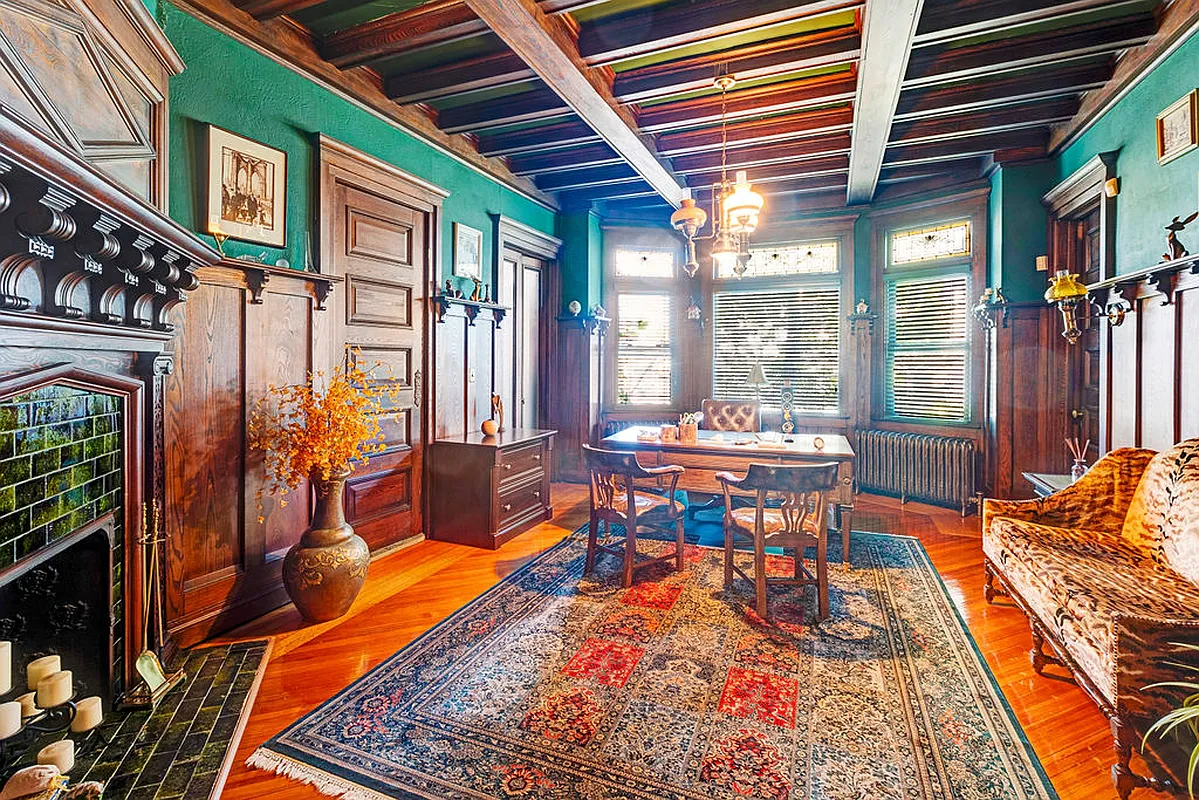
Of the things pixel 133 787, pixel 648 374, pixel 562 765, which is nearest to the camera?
pixel 133 787

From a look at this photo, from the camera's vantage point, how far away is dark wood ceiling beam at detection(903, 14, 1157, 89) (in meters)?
3.20

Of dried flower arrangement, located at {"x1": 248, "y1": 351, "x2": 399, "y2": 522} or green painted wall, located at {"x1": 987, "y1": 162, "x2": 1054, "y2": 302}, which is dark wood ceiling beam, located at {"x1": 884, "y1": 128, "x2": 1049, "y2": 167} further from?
dried flower arrangement, located at {"x1": 248, "y1": 351, "x2": 399, "y2": 522}

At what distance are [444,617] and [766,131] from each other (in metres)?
4.29

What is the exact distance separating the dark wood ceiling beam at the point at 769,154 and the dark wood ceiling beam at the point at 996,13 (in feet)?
5.65

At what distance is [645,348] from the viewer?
6938mm

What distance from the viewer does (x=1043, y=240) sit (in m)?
4.89

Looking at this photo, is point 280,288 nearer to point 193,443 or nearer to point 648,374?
point 193,443

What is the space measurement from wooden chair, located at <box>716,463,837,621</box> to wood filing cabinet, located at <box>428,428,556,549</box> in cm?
185

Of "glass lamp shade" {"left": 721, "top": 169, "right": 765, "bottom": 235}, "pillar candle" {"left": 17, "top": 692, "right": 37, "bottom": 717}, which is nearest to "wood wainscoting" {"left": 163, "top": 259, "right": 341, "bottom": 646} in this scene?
"pillar candle" {"left": 17, "top": 692, "right": 37, "bottom": 717}

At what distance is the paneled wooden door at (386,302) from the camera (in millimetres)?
3723

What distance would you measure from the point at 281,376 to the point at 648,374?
4.43 m

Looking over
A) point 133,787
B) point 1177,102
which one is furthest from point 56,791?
point 1177,102

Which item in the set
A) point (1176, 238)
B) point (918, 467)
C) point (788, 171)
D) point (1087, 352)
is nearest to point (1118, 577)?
point (1176, 238)

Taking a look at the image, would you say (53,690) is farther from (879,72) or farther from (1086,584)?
(879,72)
